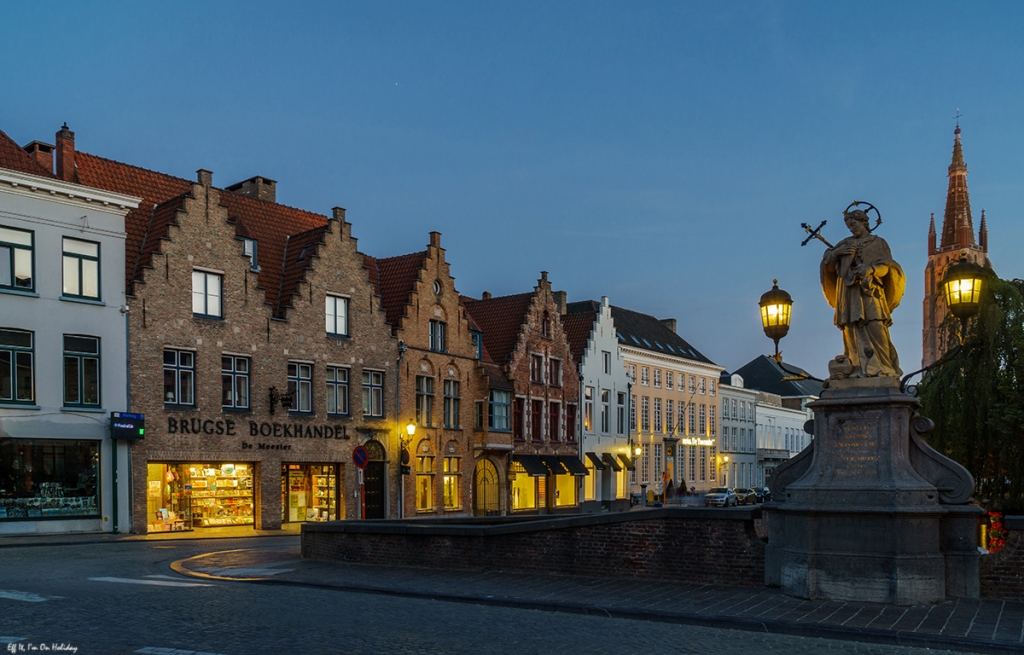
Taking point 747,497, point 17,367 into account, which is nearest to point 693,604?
point 17,367

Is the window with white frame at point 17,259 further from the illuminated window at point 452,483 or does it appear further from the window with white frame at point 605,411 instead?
the window with white frame at point 605,411

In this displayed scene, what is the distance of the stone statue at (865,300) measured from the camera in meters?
13.4

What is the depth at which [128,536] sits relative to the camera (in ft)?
96.0

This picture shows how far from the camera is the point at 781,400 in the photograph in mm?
93500

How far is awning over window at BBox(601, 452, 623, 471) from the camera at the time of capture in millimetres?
56000

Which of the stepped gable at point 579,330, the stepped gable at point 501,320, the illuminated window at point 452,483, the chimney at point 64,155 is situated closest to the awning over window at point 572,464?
the stepped gable at point 579,330

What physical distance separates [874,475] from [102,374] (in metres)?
24.3

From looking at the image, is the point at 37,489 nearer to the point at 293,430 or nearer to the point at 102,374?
the point at 102,374

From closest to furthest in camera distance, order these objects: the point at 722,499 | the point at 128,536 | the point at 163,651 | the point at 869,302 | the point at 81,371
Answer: the point at 163,651, the point at 869,302, the point at 128,536, the point at 81,371, the point at 722,499

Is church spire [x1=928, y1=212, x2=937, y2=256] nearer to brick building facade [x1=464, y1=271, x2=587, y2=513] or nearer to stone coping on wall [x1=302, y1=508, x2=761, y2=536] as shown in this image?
brick building facade [x1=464, y1=271, x2=587, y2=513]

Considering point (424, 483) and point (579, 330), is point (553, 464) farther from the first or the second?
point (424, 483)

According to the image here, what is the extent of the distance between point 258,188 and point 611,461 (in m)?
25.7

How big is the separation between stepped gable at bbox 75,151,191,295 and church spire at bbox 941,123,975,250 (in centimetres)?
13016

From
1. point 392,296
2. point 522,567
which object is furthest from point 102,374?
point 522,567
